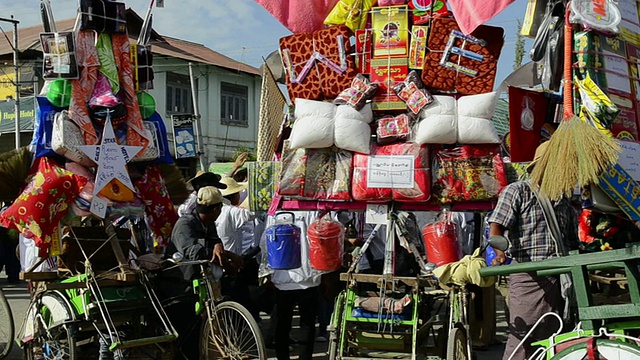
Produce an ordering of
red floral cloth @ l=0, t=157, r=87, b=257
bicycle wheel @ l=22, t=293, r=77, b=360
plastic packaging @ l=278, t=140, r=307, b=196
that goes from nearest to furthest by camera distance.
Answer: bicycle wheel @ l=22, t=293, r=77, b=360, red floral cloth @ l=0, t=157, r=87, b=257, plastic packaging @ l=278, t=140, r=307, b=196

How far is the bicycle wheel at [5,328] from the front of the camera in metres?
6.32

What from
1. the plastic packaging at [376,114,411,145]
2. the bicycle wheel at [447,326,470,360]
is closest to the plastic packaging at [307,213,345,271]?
the plastic packaging at [376,114,411,145]

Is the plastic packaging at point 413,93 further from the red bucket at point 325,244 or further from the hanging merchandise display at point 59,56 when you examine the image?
the hanging merchandise display at point 59,56

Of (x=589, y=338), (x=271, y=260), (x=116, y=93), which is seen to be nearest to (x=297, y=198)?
(x=271, y=260)

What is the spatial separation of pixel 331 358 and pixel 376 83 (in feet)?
7.30

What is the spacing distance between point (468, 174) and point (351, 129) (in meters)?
0.99

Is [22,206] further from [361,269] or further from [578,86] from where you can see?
[578,86]

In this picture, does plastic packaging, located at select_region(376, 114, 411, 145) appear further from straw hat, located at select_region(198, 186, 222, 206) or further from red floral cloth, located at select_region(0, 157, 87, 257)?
red floral cloth, located at select_region(0, 157, 87, 257)

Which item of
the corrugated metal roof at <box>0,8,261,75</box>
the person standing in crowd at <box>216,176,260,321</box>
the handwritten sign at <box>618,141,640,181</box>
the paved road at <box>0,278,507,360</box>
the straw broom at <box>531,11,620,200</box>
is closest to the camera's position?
the straw broom at <box>531,11,620,200</box>

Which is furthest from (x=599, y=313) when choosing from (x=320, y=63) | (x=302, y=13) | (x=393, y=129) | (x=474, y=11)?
(x=302, y=13)

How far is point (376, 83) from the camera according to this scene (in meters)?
6.20

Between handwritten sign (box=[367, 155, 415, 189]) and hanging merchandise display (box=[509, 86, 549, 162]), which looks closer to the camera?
hanging merchandise display (box=[509, 86, 549, 162])

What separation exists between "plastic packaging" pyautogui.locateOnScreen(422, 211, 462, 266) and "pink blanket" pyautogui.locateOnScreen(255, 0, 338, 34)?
2.04 m

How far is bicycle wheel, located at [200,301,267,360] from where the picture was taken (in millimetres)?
5551
